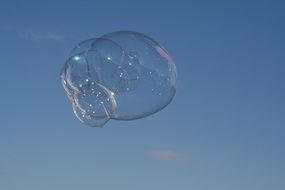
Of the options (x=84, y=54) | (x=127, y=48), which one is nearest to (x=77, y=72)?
(x=84, y=54)

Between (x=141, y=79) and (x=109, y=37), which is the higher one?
(x=109, y=37)

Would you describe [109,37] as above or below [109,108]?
above

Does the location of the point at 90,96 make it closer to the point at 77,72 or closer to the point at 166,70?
the point at 77,72

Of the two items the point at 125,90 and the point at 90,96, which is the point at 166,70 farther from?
the point at 90,96

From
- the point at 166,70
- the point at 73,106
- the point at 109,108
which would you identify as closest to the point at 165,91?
the point at 166,70

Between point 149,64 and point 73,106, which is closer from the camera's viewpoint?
point 149,64

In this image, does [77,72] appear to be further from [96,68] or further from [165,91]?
[165,91]

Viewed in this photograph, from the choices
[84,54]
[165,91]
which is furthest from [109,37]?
[165,91]

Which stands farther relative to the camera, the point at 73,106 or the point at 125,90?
the point at 73,106
